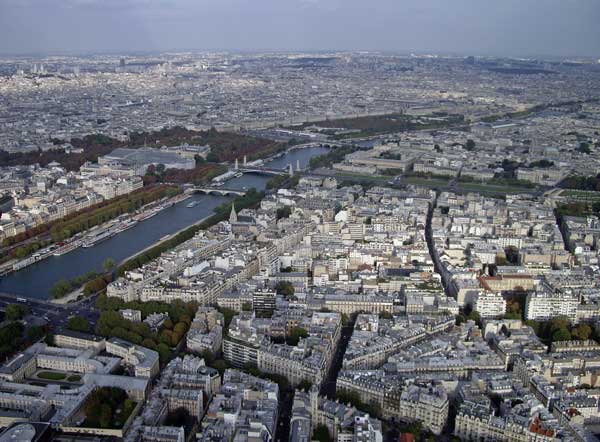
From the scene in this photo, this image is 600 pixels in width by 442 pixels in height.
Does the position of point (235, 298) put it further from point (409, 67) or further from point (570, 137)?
point (409, 67)

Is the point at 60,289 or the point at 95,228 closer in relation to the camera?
the point at 60,289

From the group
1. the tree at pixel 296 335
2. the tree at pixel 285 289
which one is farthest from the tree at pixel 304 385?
the tree at pixel 285 289

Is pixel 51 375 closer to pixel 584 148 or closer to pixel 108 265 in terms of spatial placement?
pixel 108 265

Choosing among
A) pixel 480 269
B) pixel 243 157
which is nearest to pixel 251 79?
pixel 243 157

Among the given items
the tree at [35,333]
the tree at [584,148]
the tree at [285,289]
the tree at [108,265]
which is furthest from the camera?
the tree at [584,148]

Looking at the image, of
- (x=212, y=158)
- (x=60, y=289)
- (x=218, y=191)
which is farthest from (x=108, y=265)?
(x=212, y=158)

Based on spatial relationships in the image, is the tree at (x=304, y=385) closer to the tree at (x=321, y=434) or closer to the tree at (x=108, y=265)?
the tree at (x=321, y=434)
